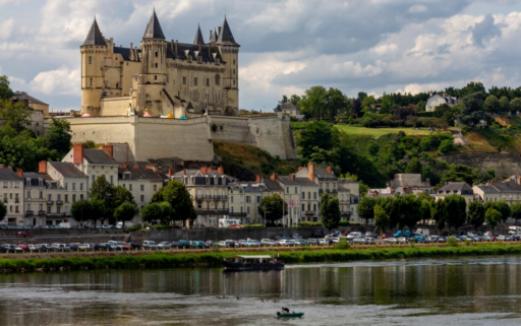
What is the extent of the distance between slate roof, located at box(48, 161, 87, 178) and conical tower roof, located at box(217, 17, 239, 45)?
114 ft

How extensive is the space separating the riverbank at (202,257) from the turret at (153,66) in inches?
1344

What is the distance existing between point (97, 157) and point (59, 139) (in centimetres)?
1198

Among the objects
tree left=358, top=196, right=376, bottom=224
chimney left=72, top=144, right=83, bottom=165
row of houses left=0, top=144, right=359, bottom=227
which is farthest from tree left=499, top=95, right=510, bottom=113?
chimney left=72, top=144, right=83, bottom=165

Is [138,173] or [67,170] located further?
[138,173]

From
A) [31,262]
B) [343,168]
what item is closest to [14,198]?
[31,262]

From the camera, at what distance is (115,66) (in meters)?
122

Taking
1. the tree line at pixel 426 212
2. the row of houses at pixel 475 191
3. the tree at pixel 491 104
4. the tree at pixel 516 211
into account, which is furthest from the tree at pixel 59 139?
the tree at pixel 491 104

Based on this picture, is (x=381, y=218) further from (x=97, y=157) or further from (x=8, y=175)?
(x=8, y=175)

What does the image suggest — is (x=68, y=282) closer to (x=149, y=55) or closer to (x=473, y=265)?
(x=473, y=265)

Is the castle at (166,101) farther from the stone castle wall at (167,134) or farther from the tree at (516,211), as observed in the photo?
the tree at (516,211)

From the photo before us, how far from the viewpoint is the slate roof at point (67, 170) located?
9644 centimetres

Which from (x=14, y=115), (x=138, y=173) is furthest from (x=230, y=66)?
(x=138, y=173)

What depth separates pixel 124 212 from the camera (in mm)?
92125

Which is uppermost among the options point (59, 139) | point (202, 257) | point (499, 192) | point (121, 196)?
point (59, 139)
